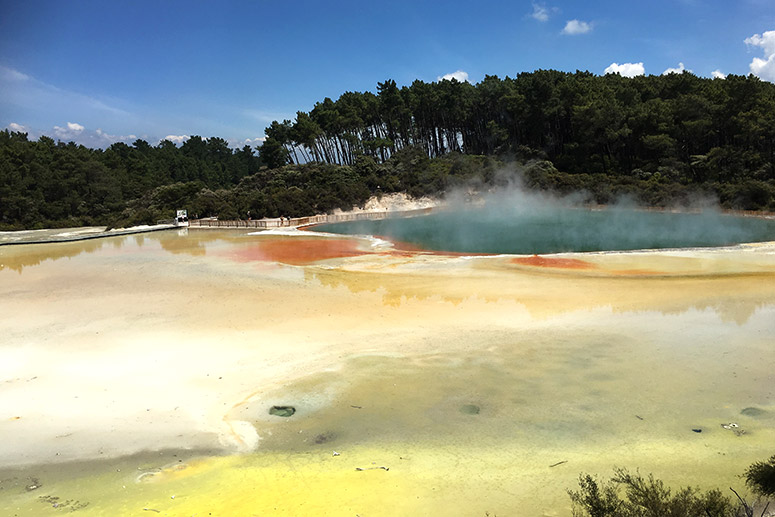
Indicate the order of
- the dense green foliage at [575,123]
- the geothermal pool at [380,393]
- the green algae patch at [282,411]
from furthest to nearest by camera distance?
1. the dense green foliage at [575,123]
2. the green algae patch at [282,411]
3. the geothermal pool at [380,393]

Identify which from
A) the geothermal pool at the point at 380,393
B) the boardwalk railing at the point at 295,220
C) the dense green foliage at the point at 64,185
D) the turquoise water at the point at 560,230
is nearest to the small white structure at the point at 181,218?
the boardwalk railing at the point at 295,220

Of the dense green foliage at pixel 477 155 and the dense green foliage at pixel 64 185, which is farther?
the dense green foliage at pixel 64 185

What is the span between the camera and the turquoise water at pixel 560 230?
873 inches

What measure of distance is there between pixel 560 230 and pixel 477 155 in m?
23.7

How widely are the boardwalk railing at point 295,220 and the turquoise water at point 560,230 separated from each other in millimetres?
1990

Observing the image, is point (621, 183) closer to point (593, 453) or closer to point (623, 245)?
point (623, 245)

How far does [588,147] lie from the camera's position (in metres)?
44.4

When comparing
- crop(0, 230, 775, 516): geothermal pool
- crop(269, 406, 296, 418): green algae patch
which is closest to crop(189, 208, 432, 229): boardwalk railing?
crop(0, 230, 775, 516): geothermal pool

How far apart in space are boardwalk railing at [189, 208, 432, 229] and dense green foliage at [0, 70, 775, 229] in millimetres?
1437

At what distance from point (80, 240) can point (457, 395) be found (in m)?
33.0

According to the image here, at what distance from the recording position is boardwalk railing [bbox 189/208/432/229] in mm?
37156

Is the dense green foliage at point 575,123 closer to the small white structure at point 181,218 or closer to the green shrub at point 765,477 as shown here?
the small white structure at point 181,218

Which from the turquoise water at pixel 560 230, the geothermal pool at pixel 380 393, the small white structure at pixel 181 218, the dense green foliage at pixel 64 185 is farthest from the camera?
the dense green foliage at pixel 64 185

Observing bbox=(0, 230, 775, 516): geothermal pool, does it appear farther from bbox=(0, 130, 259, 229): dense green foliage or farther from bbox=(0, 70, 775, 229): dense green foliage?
bbox=(0, 130, 259, 229): dense green foliage
